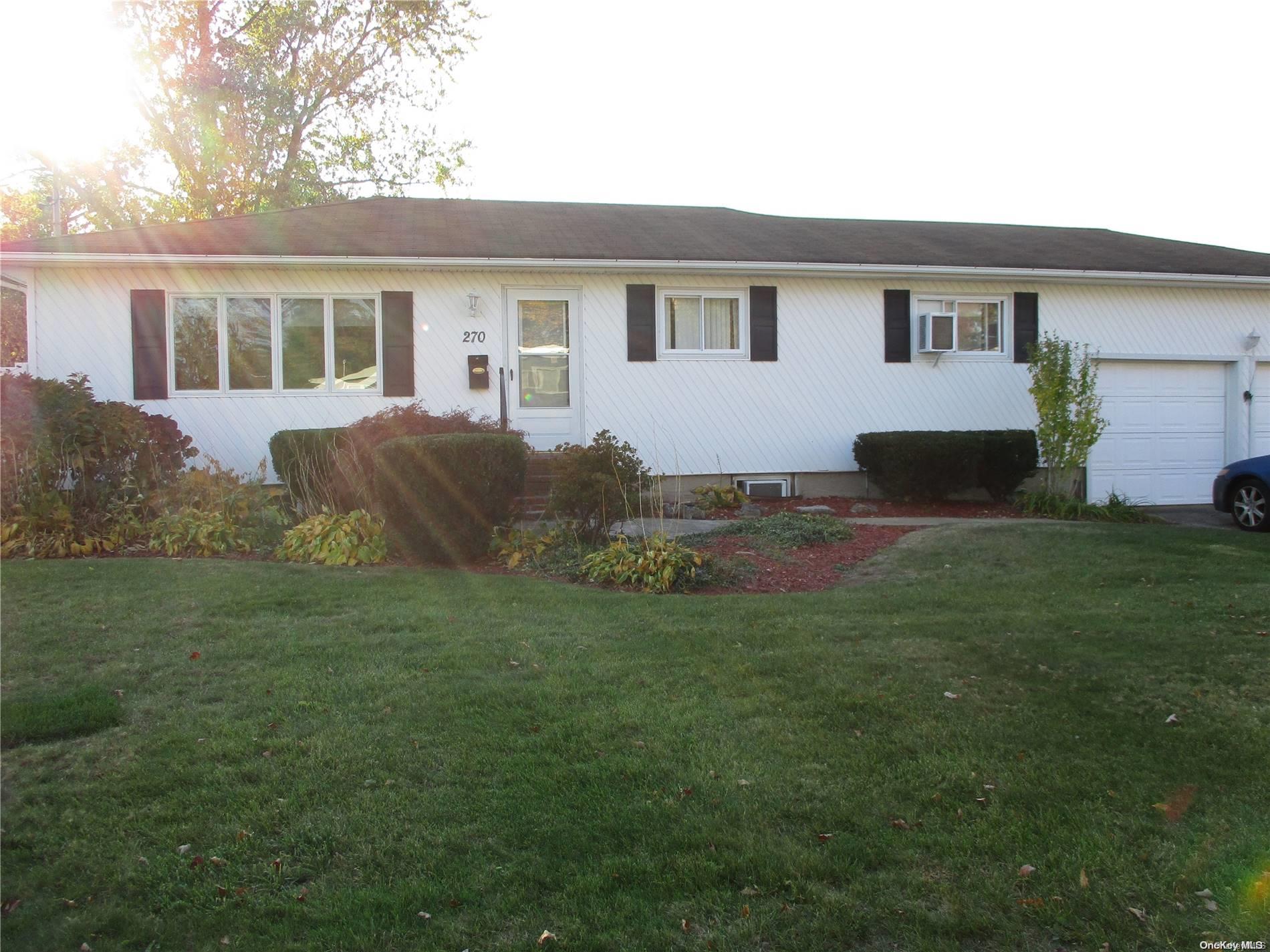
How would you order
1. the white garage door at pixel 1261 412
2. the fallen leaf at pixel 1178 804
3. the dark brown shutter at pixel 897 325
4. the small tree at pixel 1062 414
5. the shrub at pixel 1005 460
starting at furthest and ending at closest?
1. the white garage door at pixel 1261 412
2. the dark brown shutter at pixel 897 325
3. the shrub at pixel 1005 460
4. the small tree at pixel 1062 414
5. the fallen leaf at pixel 1178 804

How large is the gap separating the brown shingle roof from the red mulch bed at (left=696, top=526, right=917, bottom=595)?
449cm

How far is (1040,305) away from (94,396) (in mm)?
12501

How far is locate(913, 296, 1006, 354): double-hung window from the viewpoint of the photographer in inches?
528

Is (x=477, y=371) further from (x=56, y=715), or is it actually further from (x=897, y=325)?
(x=56, y=715)

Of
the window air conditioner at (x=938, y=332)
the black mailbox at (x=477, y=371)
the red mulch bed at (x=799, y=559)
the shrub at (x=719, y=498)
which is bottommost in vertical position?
the red mulch bed at (x=799, y=559)

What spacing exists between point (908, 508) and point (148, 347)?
31.5 ft

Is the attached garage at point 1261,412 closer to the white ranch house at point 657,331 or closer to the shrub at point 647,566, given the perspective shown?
the white ranch house at point 657,331

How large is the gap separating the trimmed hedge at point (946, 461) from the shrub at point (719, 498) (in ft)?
6.04

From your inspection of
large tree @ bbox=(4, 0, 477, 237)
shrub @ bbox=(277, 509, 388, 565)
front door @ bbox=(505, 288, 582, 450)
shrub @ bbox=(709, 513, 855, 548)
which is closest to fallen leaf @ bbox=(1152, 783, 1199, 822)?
shrub @ bbox=(709, 513, 855, 548)

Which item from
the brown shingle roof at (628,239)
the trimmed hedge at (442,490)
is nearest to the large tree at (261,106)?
the brown shingle roof at (628,239)

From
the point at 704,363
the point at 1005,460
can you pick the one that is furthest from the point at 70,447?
the point at 1005,460

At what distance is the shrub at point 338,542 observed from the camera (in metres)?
8.26

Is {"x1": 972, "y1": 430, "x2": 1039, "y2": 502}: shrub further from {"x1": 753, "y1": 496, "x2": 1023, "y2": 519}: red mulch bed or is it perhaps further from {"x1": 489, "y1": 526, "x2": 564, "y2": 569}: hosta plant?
{"x1": 489, "y1": 526, "x2": 564, "y2": 569}: hosta plant

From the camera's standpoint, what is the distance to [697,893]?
288 centimetres
